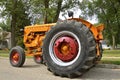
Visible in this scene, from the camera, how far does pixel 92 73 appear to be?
37.6 ft

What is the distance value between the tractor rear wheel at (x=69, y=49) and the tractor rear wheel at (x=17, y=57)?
2674mm

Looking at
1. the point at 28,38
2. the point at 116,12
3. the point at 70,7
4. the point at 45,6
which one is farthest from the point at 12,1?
the point at 28,38

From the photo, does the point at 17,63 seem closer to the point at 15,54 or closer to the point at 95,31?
the point at 15,54

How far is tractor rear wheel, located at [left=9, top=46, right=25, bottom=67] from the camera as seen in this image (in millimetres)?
13539

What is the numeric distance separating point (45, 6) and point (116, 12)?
2178 centimetres

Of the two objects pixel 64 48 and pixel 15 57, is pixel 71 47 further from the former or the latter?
pixel 15 57

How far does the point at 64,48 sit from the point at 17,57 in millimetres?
3691

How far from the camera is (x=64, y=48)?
10.7 meters

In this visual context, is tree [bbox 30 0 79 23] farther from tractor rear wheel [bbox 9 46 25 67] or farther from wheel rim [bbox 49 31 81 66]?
wheel rim [bbox 49 31 81 66]

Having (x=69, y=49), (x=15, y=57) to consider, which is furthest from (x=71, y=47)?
(x=15, y=57)

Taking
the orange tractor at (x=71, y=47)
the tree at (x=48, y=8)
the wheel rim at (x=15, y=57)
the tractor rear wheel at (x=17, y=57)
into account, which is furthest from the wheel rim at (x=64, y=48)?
the tree at (x=48, y=8)

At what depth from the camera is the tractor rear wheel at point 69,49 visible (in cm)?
1012

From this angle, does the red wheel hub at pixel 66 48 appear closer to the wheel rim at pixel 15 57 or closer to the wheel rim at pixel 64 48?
the wheel rim at pixel 64 48

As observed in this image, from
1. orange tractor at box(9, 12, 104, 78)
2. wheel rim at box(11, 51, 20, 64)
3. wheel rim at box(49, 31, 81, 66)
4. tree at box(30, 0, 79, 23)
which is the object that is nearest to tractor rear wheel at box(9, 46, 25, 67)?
wheel rim at box(11, 51, 20, 64)
